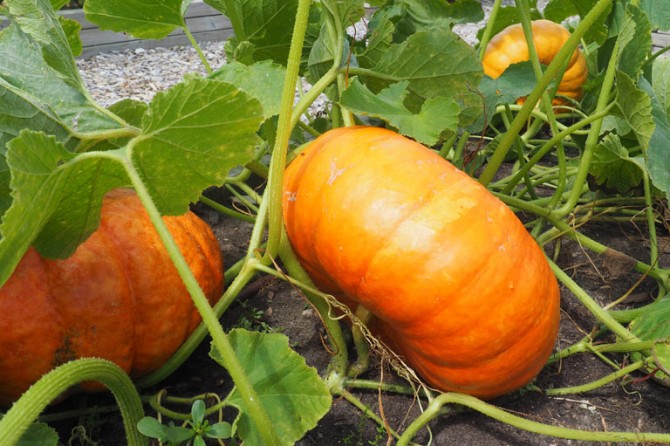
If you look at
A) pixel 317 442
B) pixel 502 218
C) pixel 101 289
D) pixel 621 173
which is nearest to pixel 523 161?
pixel 621 173

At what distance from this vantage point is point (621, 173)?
1.52 meters

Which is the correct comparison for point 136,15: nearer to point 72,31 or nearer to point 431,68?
→ point 72,31

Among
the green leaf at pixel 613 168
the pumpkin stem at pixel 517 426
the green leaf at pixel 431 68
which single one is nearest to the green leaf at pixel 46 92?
the green leaf at pixel 431 68

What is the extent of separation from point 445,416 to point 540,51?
1.39m

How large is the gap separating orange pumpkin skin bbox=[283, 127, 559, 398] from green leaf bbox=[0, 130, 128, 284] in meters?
0.32

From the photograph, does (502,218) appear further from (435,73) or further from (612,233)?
(612,233)

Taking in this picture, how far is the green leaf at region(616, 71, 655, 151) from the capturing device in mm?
1023

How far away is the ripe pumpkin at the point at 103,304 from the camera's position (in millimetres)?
972

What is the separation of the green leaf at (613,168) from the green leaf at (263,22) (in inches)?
27.8

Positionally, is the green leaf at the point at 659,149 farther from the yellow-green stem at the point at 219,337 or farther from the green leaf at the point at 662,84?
the yellow-green stem at the point at 219,337

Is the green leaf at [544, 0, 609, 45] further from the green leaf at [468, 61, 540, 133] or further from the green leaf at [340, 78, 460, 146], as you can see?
the green leaf at [340, 78, 460, 146]

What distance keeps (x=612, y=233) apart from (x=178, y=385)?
111cm

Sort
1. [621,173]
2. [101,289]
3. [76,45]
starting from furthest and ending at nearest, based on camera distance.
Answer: [621,173] < [76,45] < [101,289]

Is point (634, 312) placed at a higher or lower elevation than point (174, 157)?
lower
